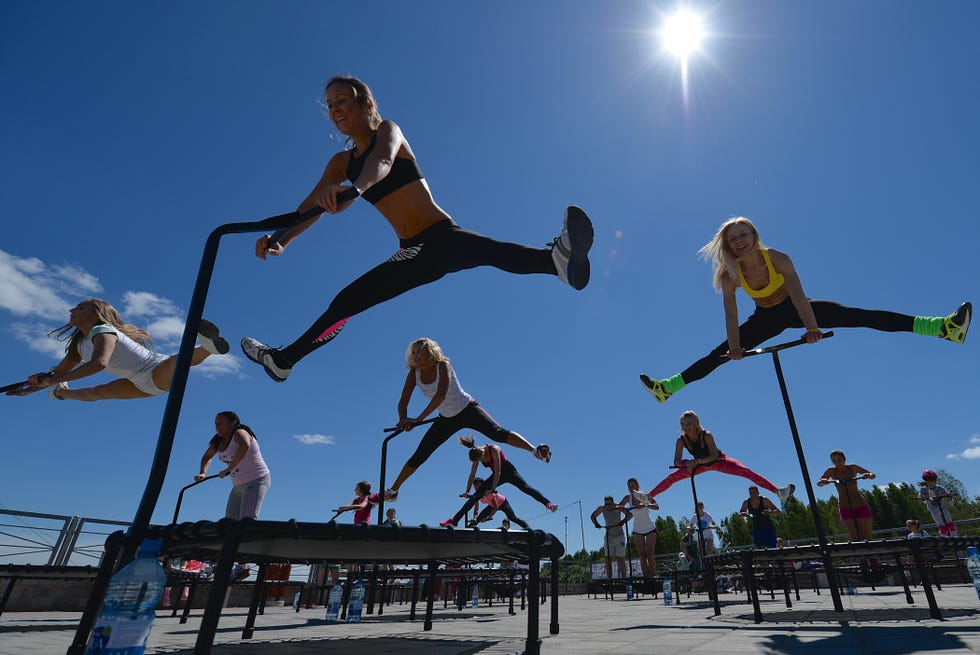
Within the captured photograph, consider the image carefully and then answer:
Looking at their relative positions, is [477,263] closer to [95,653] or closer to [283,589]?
[95,653]

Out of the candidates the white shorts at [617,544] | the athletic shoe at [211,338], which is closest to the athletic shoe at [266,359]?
the athletic shoe at [211,338]

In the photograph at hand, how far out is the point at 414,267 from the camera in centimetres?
305

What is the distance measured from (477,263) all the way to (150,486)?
1968 mm

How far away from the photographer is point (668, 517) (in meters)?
70.9

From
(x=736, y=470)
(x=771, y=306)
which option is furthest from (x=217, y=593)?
(x=736, y=470)

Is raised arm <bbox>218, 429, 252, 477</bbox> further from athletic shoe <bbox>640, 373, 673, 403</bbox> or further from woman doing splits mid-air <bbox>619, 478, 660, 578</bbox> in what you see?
woman doing splits mid-air <bbox>619, 478, 660, 578</bbox>

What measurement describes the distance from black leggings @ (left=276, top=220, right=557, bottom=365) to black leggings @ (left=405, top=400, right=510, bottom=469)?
3001 mm

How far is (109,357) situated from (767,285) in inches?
211

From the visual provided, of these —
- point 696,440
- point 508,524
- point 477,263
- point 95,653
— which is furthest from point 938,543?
point 508,524

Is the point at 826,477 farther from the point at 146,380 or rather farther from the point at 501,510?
the point at 146,380

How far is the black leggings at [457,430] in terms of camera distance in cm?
596

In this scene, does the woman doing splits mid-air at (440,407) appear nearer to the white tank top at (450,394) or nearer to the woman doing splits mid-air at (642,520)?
the white tank top at (450,394)

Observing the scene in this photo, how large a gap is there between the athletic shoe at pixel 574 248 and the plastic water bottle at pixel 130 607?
2020mm

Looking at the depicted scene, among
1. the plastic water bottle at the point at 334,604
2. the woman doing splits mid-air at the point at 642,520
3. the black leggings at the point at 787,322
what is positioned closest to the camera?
the black leggings at the point at 787,322
